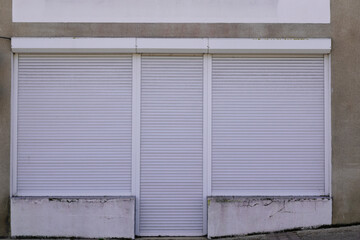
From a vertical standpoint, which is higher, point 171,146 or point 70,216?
point 171,146

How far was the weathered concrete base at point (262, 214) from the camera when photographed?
25.0 ft

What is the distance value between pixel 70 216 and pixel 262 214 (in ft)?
10.5

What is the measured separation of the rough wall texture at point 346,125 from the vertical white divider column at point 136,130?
3.29 metres

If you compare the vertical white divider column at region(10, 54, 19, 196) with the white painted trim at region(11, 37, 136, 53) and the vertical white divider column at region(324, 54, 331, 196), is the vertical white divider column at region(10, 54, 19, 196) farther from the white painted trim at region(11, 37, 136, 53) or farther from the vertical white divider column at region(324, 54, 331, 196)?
the vertical white divider column at region(324, 54, 331, 196)

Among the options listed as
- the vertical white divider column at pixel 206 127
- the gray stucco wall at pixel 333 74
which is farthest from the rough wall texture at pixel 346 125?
the vertical white divider column at pixel 206 127

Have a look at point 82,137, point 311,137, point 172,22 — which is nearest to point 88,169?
point 82,137

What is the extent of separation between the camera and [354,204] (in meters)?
7.71

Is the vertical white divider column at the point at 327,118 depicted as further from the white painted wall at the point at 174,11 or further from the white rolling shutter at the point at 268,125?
the white painted wall at the point at 174,11

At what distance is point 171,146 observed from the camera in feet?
25.9

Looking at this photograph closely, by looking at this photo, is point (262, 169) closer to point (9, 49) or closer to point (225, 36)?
point (225, 36)

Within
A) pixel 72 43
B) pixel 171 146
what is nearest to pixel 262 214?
pixel 171 146

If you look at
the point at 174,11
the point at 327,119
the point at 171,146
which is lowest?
the point at 171,146

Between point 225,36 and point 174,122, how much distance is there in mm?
1696

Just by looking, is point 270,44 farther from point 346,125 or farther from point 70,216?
point 70,216
